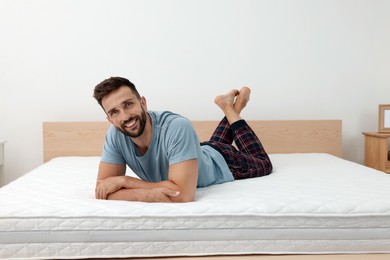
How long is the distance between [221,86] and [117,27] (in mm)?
815

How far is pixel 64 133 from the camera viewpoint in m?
3.19

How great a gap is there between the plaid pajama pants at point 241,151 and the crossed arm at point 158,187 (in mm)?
556

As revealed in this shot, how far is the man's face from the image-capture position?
1.68 m

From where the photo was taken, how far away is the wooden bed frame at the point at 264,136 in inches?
125

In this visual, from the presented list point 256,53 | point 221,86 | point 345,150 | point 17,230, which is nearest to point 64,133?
point 221,86

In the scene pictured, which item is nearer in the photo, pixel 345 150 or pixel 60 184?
pixel 60 184

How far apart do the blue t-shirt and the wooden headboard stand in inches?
52.4

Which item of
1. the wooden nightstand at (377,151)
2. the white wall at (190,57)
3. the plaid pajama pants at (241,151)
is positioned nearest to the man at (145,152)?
the plaid pajama pants at (241,151)

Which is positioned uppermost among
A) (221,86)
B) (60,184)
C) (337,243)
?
(221,86)

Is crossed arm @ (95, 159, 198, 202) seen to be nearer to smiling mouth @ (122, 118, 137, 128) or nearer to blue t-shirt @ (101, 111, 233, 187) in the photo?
blue t-shirt @ (101, 111, 233, 187)

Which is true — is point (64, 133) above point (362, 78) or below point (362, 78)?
below

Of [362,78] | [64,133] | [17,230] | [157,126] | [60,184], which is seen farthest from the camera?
[362,78]

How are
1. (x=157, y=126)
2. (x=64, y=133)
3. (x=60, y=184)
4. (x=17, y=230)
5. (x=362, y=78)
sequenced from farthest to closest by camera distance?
(x=362, y=78) < (x=64, y=133) < (x=60, y=184) < (x=157, y=126) < (x=17, y=230)

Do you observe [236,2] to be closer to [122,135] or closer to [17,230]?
[122,135]
